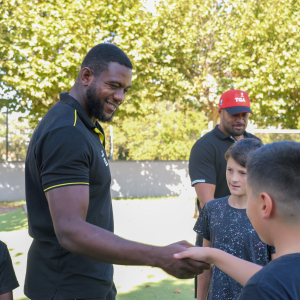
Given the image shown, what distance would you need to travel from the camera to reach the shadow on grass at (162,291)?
5117 mm

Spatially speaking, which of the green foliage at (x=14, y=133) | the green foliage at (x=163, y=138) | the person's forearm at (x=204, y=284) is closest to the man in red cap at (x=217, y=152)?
the person's forearm at (x=204, y=284)

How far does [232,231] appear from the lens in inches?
99.4

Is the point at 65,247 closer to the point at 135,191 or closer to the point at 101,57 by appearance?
the point at 101,57

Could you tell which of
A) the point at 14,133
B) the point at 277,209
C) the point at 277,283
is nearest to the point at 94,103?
the point at 277,209

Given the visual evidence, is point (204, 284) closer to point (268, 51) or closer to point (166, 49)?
point (166, 49)

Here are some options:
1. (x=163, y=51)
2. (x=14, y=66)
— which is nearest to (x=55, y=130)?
(x=14, y=66)

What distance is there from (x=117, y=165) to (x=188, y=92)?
4.37 meters

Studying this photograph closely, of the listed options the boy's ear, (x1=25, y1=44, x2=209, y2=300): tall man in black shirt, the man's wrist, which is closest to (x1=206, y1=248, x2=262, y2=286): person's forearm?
the man's wrist

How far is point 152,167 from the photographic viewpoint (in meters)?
16.5

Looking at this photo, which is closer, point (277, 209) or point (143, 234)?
point (277, 209)

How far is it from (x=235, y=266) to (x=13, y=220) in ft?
32.4

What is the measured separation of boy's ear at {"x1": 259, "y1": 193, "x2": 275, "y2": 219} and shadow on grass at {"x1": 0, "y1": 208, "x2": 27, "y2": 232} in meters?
8.83

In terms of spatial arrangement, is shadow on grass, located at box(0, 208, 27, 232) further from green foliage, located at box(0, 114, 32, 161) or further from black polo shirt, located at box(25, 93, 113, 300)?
black polo shirt, located at box(25, 93, 113, 300)

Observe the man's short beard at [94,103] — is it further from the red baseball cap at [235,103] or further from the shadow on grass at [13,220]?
the shadow on grass at [13,220]
